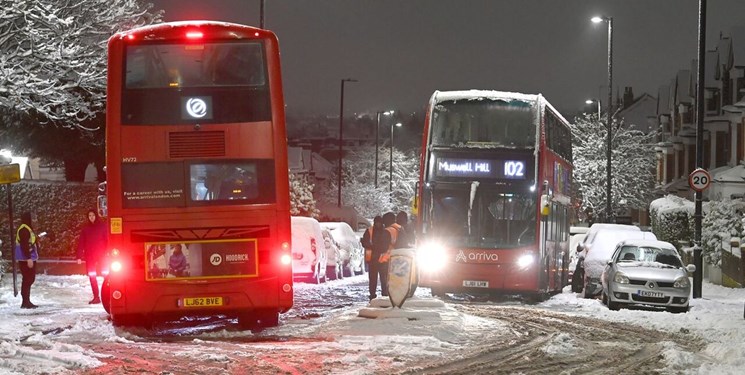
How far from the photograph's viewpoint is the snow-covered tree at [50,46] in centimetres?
2120

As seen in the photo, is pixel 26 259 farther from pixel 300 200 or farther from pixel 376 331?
pixel 300 200

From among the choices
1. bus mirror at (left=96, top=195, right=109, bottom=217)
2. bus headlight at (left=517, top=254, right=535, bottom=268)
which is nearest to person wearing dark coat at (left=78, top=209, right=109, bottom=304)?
bus mirror at (left=96, top=195, right=109, bottom=217)

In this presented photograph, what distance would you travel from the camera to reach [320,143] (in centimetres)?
16200

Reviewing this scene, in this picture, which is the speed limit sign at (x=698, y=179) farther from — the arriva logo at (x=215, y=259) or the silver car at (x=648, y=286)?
the arriva logo at (x=215, y=259)

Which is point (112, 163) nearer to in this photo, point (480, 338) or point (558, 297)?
point (480, 338)

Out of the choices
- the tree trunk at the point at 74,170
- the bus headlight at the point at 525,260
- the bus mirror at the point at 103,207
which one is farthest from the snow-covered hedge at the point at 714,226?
the tree trunk at the point at 74,170

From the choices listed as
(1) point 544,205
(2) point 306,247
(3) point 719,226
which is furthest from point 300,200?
(1) point 544,205

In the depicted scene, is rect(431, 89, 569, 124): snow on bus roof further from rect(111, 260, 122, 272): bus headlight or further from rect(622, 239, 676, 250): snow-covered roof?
rect(111, 260, 122, 272): bus headlight

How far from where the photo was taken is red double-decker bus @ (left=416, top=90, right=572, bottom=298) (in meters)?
23.2

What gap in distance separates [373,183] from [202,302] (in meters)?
84.4

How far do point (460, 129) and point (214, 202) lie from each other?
8.61 meters

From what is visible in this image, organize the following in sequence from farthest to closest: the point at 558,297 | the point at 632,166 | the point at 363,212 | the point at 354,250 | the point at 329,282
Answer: the point at 363,212 → the point at 632,166 → the point at 354,250 → the point at 329,282 → the point at 558,297

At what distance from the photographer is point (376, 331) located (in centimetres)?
1591

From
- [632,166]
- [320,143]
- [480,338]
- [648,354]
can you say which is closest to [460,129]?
[480,338]
